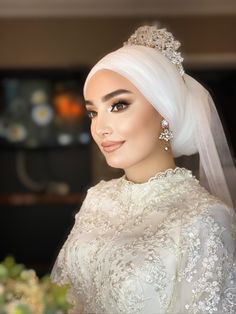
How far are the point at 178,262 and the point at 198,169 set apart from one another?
0.36 meters

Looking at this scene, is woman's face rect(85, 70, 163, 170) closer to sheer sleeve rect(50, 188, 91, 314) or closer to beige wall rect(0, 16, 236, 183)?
sheer sleeve rect(50, 188, 91, 314)

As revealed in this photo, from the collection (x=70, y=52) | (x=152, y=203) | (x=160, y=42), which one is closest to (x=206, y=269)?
(x=152, y=203)

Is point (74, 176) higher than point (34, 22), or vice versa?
point (34, 22)

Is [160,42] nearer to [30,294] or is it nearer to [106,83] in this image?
[106,83]

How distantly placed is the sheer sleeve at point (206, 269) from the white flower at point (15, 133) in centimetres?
362

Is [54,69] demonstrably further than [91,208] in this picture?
Result: Yes

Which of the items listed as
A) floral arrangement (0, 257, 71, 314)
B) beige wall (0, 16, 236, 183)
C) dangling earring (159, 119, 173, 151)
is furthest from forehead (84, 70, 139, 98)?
beige wall (0, 16, 236, 183)

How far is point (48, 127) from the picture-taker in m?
4.92

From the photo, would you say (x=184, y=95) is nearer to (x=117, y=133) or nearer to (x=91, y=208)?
(x=117, y=133)

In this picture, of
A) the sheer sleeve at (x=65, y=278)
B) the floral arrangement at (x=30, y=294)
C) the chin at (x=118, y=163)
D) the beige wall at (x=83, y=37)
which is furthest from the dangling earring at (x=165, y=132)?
the beige wall at (x=83, y=37)

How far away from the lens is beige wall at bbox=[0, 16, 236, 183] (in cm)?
465

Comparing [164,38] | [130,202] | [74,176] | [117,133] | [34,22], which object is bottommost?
[130,202]

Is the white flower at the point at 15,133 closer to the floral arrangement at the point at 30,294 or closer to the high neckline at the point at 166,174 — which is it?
the high neckline at the point at 166,174

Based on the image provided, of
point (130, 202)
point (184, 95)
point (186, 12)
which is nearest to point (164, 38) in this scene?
point (184, 95)
